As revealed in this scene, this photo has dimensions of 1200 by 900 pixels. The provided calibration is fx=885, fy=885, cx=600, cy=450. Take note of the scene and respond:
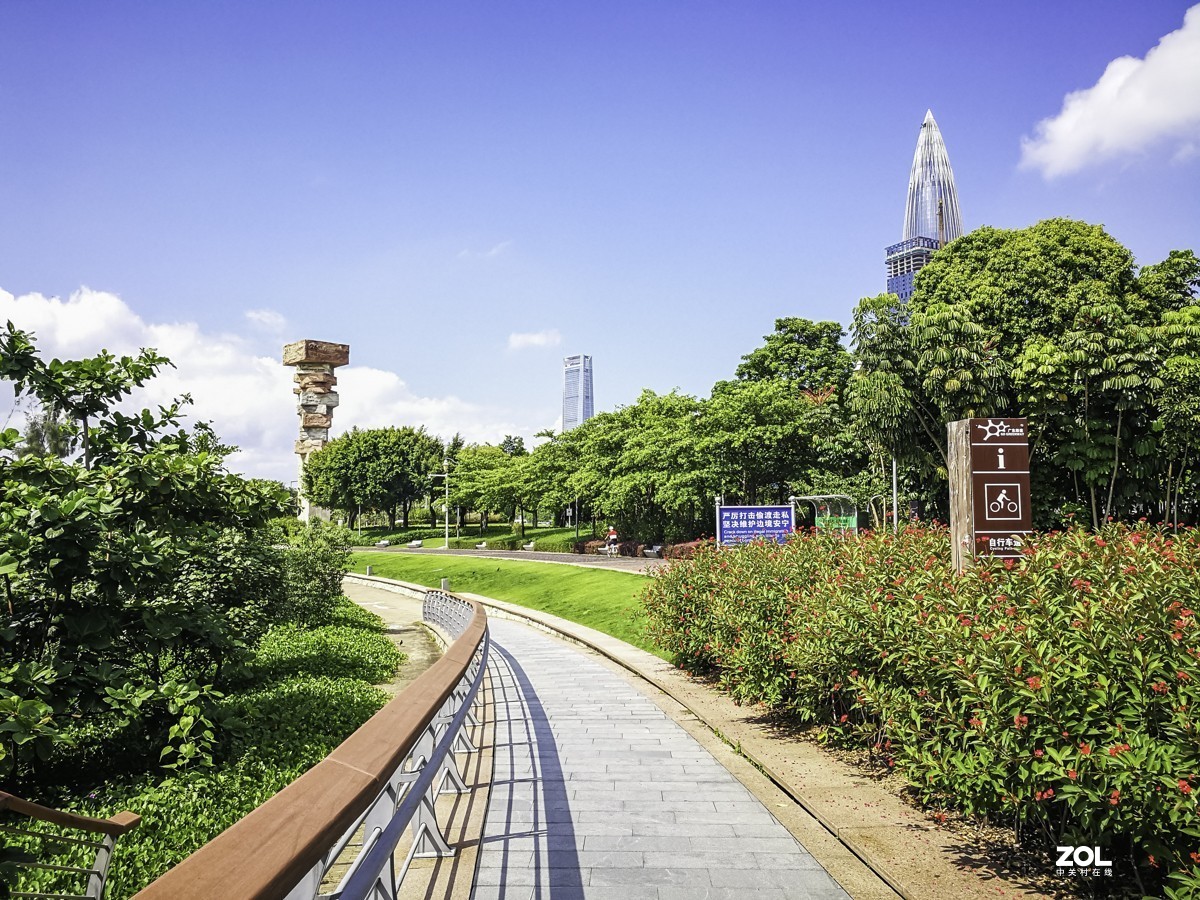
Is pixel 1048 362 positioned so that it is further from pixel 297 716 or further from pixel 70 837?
pixel 70 837

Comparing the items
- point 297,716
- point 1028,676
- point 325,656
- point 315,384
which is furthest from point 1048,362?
point 315,384

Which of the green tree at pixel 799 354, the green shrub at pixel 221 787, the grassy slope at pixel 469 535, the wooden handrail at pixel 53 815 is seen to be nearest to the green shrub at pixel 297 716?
the green shrub at pixel 221 787

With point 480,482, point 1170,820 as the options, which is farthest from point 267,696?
point 480,482

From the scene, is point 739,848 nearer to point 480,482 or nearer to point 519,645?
point 519,645

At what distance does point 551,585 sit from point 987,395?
17.2 metres

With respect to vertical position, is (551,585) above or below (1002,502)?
below

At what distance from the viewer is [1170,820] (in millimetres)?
3869

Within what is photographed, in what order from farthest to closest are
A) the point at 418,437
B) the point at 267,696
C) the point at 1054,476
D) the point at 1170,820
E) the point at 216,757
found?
the point at 418,437 < the point at 1054,476 < the point at 267,696 < the point at 216,757 < the point at 1170,820

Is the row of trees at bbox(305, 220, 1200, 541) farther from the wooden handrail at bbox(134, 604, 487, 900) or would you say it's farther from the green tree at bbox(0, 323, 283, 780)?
the wooden handrail at bbox(134, 604, 487, 900)

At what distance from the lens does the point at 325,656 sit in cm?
1576

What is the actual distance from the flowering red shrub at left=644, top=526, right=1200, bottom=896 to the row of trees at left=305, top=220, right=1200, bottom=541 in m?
23.4

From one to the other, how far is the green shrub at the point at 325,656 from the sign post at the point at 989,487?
992cm

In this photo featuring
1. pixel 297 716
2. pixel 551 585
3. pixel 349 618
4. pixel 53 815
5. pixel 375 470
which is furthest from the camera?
pixel 375 470

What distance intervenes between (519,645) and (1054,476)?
2296cm
